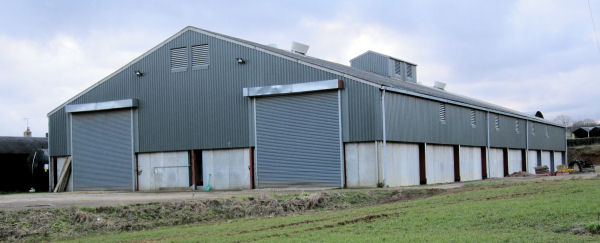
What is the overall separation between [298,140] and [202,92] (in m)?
7.35

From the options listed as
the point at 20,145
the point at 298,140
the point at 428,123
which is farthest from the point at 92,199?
the point at 20,145

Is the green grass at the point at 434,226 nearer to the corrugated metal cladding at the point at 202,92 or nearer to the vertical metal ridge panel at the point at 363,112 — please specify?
the vertical metal ridge panel at the point at 363,112

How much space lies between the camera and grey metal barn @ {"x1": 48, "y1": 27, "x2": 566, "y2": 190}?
108 ft

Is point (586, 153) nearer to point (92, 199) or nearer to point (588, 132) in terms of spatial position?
point (588, 132)

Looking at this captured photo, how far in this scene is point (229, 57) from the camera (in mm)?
36594

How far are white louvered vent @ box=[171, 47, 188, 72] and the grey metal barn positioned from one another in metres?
0.07

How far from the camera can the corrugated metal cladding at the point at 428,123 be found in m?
33.4

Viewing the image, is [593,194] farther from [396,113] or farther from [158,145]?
[158,145]

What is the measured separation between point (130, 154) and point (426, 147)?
19.0 m

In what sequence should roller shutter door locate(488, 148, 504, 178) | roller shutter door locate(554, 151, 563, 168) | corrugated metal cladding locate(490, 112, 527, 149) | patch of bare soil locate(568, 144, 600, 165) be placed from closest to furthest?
roller shutter door locate(488, 148, 504, 178) < corrugated metal cladding locate(490, 112, 527, 149) < roller shutter door locate(554, 151, 563, 168) < patch of bare soil locate(568, 144, 600, 165)

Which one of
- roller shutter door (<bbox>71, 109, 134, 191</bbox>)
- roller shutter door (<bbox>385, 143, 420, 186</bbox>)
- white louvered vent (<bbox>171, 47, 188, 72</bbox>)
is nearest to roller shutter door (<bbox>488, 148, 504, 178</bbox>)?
roller shutter door (<bbox>385, 143, 420, 186</bbox>)

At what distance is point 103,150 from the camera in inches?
1578

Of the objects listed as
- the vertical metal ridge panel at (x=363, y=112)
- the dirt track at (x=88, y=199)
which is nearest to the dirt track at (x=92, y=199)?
the dirt track at (x=88, y=199)

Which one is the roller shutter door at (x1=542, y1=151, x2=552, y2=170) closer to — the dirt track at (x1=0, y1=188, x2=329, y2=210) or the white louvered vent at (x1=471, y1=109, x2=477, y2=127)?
the white louvered vent at (x1=471, y1=109, x2=477, y2=127)
